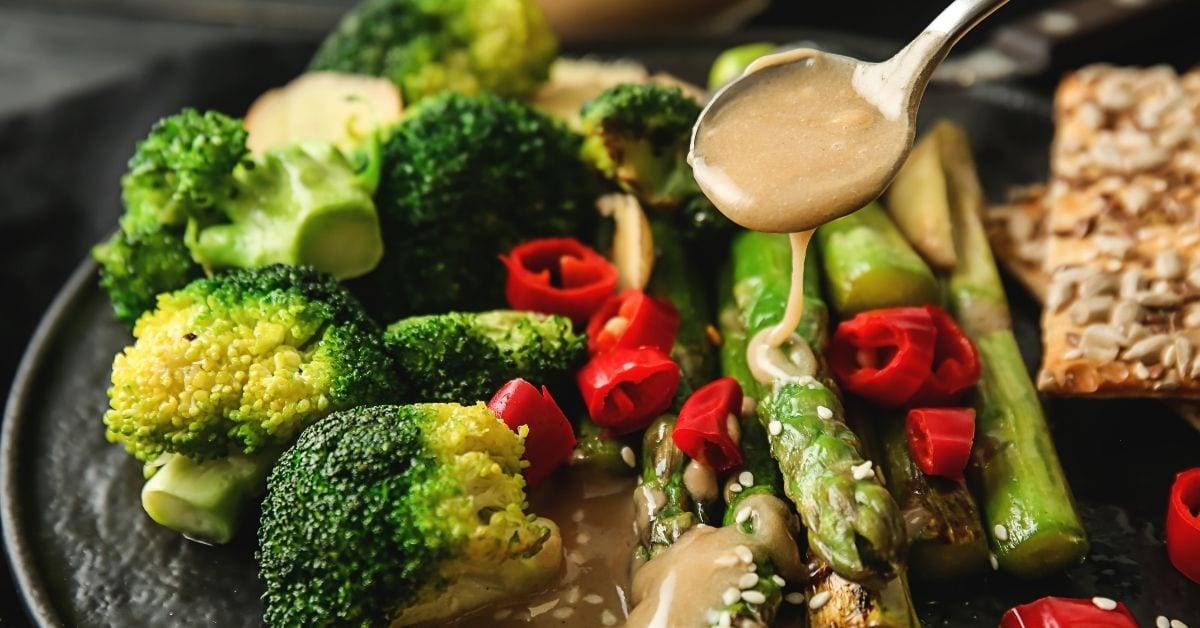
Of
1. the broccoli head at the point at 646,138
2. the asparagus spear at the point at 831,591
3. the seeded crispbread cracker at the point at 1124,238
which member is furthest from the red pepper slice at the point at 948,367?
the broccoli head at the point at 646,138

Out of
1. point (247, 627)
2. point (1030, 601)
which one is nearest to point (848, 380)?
point (1030, 601)

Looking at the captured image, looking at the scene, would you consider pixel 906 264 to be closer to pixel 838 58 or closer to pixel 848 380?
pixel 848 380

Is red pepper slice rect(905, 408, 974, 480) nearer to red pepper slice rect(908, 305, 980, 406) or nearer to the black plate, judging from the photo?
red pepper slice rect(908, 305, 980, 406)

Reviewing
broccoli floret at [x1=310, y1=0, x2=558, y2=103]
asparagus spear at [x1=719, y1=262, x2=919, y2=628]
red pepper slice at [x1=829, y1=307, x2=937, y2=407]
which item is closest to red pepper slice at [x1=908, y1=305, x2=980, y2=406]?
red pepper slice at [x1=829, y1=307, x2=937, y2=407]

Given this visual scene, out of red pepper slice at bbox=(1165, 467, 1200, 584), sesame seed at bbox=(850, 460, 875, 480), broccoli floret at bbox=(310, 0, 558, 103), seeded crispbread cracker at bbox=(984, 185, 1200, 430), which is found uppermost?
broccoli floret at bbox=(310, 0, 558, 103)

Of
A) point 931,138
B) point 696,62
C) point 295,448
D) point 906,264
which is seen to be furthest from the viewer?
point 696,62
